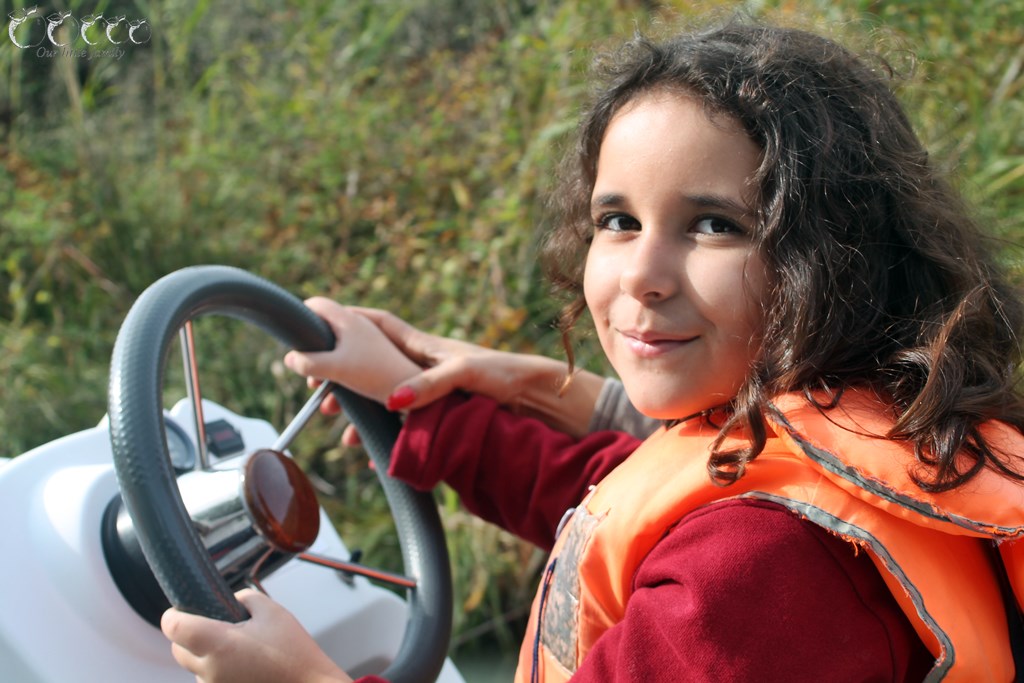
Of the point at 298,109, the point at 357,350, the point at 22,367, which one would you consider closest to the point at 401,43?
the point at 298,109

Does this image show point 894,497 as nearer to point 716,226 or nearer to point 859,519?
point 859,519

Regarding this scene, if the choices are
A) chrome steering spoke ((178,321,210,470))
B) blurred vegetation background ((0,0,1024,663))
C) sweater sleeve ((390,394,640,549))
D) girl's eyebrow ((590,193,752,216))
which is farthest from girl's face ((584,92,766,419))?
blurred vegetation background ((0,0,1024,663))

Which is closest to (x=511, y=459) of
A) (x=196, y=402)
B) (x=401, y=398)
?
(x=401, y=398)

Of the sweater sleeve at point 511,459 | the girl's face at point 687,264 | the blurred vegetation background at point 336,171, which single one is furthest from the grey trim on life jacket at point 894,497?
the blurred vegetation background at point 336,171

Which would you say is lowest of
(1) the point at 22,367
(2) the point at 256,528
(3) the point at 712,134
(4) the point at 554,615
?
(1) the point at 22,367

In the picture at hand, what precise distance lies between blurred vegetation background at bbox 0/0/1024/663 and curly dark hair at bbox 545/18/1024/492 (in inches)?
51.9

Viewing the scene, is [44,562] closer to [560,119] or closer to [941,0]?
[560,119]

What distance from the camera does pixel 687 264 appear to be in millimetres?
1080

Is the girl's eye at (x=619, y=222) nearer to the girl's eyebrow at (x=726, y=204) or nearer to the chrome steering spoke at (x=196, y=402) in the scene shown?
the girl's eyebrow at (x=726, y=204)

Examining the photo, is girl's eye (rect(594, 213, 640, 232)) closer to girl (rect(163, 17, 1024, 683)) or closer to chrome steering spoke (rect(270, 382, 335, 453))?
girl (rect(163, 17, 1024, 683))

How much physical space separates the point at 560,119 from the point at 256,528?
1974mm

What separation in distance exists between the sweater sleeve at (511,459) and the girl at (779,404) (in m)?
0.33

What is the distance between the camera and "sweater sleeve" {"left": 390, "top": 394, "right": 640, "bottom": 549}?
60.4 inches

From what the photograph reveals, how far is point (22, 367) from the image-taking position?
311 cm
